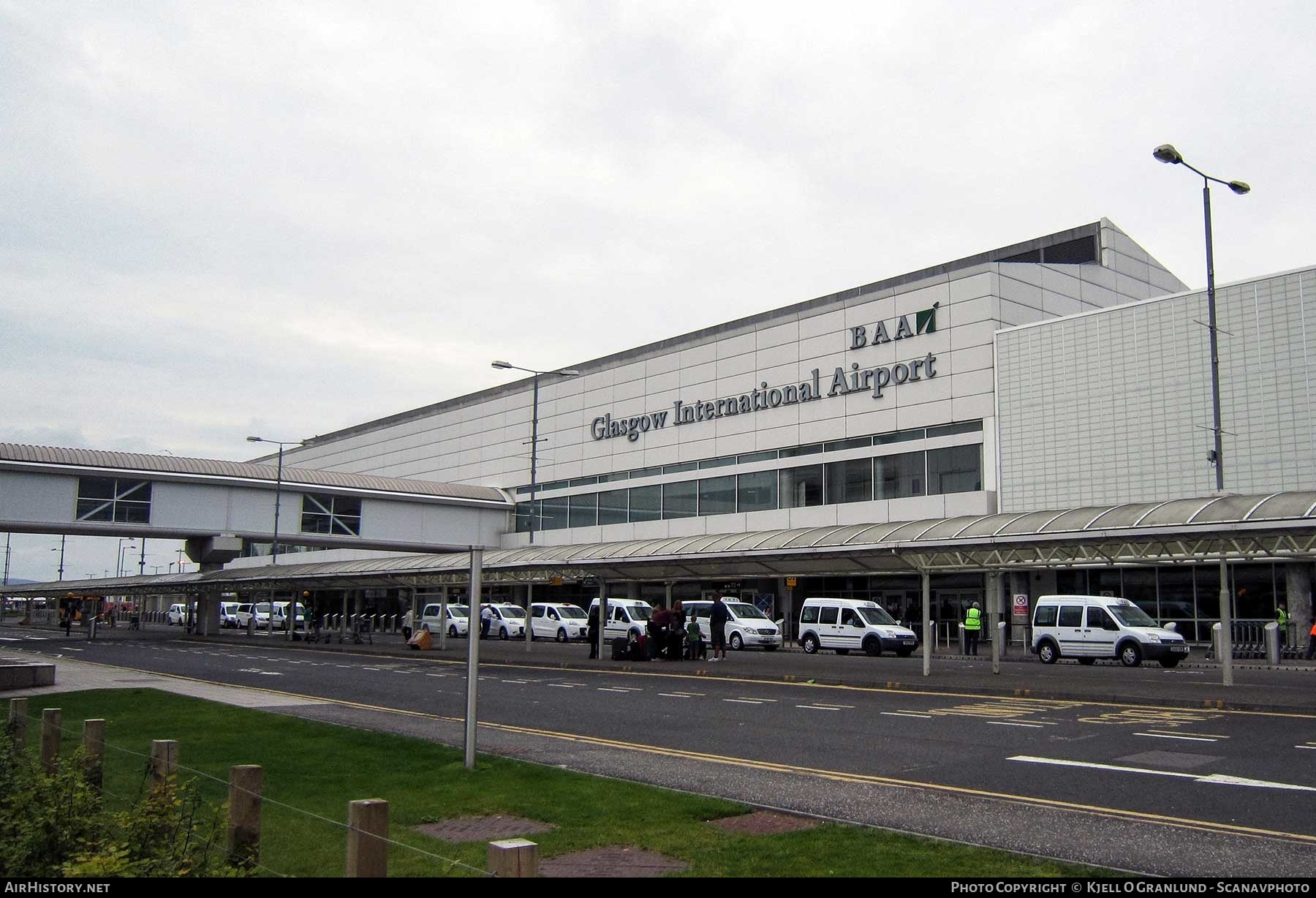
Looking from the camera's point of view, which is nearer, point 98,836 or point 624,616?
point 98,836

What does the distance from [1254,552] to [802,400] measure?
3148 cm

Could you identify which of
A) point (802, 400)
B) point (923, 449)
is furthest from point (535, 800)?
point (802, 400)

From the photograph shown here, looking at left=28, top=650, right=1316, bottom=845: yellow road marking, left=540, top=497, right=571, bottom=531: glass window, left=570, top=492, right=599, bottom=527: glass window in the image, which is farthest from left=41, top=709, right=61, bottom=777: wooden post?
left=540, top=497, right=571, bottom=531: glass window

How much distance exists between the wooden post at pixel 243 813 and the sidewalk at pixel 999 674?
1642cm

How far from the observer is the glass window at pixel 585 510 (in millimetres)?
64562

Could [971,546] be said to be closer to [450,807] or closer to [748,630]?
[450,807]

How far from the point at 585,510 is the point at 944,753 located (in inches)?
2098

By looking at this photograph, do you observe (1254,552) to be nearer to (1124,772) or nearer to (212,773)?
(1124,772)

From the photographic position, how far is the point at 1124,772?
1109cm

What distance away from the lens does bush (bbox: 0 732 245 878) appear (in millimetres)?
5973

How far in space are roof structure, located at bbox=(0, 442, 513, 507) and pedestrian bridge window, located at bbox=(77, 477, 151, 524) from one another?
74 cm

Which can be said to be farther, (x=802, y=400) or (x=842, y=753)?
(x=802, y=400)

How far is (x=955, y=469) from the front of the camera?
45.3 metres

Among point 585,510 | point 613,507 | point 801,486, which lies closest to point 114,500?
point 585,510
